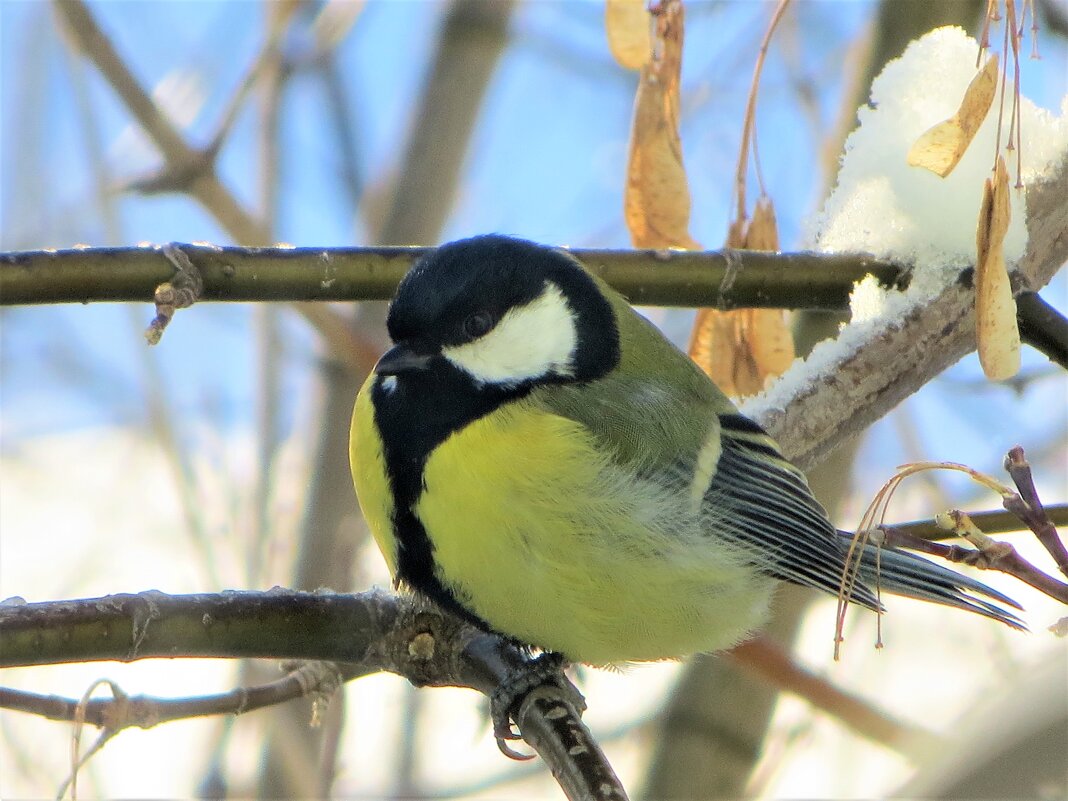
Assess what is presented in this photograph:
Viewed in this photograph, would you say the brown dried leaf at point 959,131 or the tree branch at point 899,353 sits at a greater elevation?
the tree branch at point 899,353

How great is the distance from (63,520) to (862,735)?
2.98 meters

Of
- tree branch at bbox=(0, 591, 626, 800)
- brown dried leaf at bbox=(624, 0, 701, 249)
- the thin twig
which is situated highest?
brown dried leaf at bbox=(624, 0, 701, 249)

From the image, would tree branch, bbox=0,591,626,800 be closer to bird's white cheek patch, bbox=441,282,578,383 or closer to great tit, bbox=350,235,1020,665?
great tit, bbox=350,235,1020,665

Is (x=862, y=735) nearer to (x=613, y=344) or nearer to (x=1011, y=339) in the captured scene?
(x=613, y=344)

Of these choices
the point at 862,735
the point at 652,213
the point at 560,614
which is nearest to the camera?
the point at 560,614

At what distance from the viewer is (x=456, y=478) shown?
5.38 feet

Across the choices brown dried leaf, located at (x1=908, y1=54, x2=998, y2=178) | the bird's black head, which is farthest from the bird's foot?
brown dried leaf, located at (x1=908, y1=54, x2=998, y2=178)

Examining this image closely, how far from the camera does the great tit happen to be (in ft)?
5.30

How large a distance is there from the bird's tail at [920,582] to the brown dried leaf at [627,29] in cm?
75

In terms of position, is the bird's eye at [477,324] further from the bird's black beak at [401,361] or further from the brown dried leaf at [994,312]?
the brown dried leaf at [994,312]

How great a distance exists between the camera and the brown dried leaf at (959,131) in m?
1.30

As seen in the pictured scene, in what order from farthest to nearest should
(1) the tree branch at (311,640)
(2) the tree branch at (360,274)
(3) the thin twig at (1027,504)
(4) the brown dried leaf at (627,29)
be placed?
(4) the brown dried leaf at (627,29), (2) the tree branch at (360,274), (1) the tree branch at (311,640), (3) the thin twig at (1027,504)

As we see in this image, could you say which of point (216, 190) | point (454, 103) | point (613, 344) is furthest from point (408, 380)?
point (454, 103)

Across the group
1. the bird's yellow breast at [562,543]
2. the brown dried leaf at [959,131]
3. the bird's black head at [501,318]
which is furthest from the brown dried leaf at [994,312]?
the bird's black head at [501,318]
